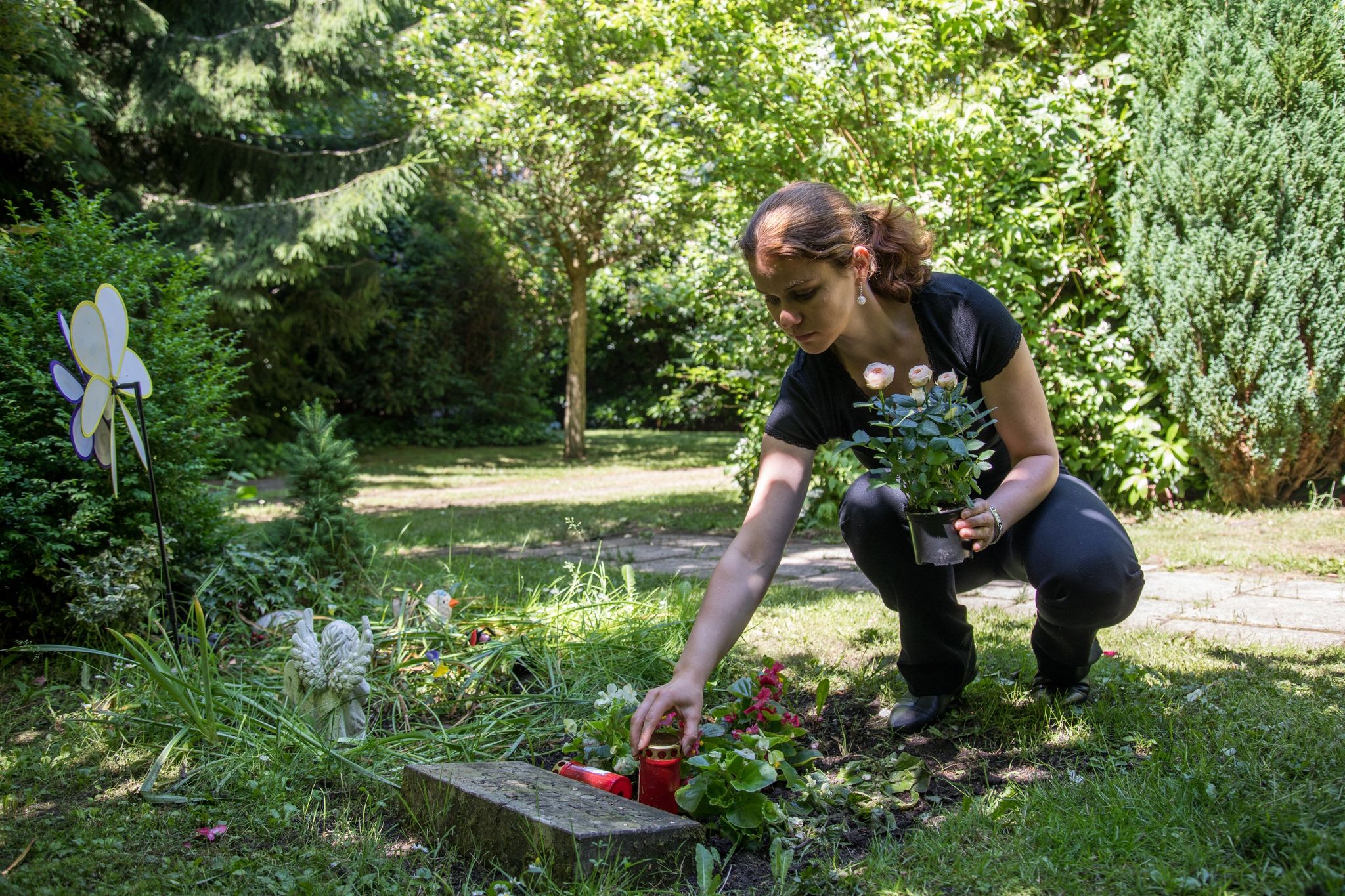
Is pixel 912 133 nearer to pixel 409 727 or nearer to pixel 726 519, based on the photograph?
pixel 726 519

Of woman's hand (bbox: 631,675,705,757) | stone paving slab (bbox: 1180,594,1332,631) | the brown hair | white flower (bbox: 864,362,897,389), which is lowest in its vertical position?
stone paving slab (bbox: 1180,594,1332,631)

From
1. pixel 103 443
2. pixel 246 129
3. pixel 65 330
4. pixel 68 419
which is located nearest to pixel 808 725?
pixel 103 443

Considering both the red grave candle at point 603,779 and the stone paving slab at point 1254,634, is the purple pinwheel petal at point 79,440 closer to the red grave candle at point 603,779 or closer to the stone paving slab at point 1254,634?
the red grave candle at point 603,779

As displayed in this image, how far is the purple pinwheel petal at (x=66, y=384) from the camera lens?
2.61 m

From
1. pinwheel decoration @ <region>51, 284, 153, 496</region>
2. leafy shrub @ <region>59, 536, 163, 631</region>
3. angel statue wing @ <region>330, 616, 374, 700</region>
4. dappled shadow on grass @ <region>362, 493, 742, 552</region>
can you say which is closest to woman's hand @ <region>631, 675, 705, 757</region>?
angel statue wing @ <region>330, 616, 374, 700</region>

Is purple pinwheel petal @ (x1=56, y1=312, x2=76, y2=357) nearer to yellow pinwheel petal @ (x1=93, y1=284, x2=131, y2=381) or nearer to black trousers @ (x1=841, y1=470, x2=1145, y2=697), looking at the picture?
yellow pinwheel petal @ (x1=93, y1=284, x2=131, y2=381)

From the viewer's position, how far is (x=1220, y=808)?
158 centimetres

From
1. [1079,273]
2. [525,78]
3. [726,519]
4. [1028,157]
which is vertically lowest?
[726,519]

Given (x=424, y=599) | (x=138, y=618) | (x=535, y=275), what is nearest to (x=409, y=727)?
(x=424, y=599)

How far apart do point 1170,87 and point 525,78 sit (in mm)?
6335

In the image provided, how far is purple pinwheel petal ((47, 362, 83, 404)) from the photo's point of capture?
8.55 feet

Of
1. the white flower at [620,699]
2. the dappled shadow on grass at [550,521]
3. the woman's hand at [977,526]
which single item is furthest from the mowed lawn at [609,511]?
the woman's hand at [977,526]

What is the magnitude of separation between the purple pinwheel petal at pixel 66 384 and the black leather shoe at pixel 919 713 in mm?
2286

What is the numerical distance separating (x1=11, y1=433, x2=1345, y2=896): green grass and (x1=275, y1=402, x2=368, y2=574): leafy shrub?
318 mm
